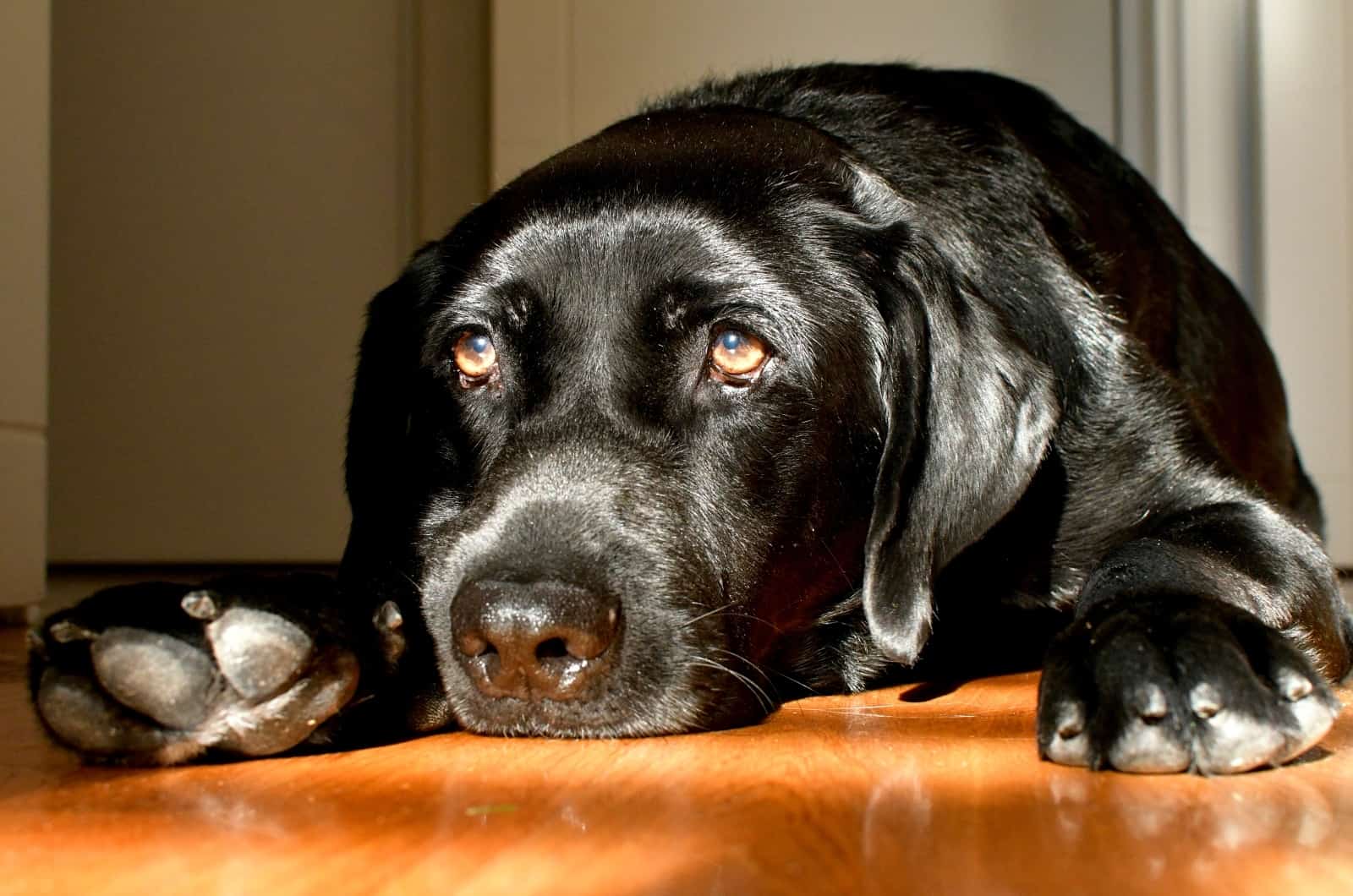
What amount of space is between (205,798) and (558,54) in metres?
3.52

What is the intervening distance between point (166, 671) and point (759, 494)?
2.36ft

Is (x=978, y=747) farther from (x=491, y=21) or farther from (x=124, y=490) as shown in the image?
(x=124, y=490)

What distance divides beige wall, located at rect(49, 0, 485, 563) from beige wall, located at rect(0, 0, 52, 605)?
1.20 m

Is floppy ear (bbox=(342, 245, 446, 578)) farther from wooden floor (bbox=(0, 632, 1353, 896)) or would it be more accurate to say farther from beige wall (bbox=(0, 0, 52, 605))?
beige wall (bbox=(0, 0, 52, 605))

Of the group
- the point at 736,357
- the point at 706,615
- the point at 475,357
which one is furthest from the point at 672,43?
the point at 706,615

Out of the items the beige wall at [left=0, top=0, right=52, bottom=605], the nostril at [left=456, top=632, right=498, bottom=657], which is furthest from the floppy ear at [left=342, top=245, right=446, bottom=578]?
the beige wall at [left=0, top=0, right=52, bottom=605]

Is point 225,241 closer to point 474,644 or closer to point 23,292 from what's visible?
point 23,292

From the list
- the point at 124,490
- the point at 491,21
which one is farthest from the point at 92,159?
the point at 491,21

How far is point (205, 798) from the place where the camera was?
1164 millimetres

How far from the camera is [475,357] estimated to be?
6.06 feet

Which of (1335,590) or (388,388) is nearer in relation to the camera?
(1335,590)

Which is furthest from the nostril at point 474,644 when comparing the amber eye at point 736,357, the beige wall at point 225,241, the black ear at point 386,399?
the beige wall at point 225,241

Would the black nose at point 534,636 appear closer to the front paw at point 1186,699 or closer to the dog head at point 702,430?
the dog head at point 702,430

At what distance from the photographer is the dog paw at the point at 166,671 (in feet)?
4.10
